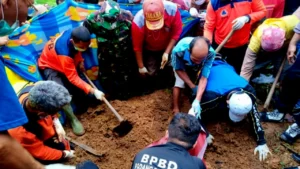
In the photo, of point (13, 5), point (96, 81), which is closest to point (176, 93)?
point (96, 81)

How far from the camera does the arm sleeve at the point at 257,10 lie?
432 centimetres

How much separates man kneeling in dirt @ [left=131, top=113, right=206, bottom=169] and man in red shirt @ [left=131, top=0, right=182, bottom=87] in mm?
1748

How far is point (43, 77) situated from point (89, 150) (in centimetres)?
116

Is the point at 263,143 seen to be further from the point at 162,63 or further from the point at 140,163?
the point at 140,163

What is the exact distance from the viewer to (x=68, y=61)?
407 cm

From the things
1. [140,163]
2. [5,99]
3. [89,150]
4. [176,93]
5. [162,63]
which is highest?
[5,99]

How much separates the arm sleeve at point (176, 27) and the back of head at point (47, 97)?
2.00 meters

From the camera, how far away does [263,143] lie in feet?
12.7

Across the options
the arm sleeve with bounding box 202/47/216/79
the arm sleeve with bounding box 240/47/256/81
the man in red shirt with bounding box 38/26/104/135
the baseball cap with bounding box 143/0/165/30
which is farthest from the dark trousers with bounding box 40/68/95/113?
the arm sleeve with bounding box 240/47/256/81

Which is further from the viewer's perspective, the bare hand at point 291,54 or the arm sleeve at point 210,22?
the arm sleeve at point 210,22

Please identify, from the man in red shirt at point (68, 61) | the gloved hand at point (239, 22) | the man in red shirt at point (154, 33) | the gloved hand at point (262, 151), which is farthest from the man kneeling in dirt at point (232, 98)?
the man in red shirt at point (68, 61)

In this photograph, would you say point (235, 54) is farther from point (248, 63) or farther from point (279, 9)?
point (279, 9)

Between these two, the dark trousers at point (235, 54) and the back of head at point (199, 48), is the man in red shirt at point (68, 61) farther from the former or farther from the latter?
the dark trousers at point (235, 54)

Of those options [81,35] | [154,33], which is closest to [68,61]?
[81,35]
